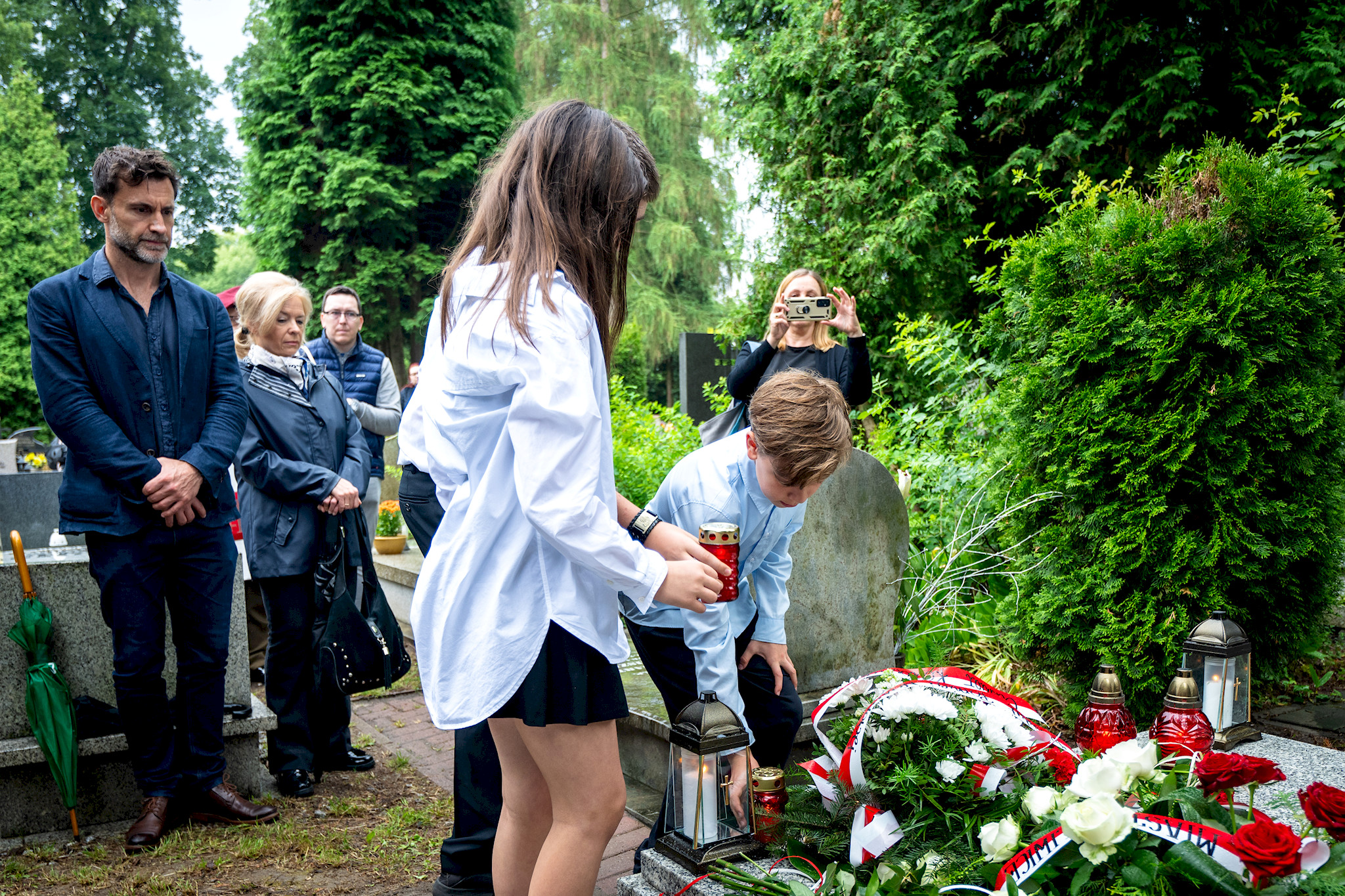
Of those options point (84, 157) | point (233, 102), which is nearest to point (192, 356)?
point (233, 102)

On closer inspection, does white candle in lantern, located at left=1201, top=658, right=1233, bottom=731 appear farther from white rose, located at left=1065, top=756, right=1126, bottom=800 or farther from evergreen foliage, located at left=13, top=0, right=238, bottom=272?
evergreen foliage, located at left=13, top=0, right=238, bottom=272

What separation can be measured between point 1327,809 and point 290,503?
3352 mm

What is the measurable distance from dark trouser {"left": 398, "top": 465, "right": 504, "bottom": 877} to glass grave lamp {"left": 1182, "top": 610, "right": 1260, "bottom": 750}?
83.2 inches

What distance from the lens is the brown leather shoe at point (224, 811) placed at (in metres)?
3.31

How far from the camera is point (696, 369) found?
1216 cm

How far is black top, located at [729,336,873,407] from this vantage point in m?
4.22

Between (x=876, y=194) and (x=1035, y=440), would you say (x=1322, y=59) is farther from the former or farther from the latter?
(x=1035, y=440)

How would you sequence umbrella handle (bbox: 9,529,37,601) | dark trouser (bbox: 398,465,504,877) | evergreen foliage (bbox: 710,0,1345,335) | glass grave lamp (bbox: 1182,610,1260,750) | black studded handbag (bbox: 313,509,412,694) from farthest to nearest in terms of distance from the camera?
evergreen foliage (bbox: 710,0,1345,335), black studded handbag (bbox: 313,509,412,694), umbrella handle (bbox: 9,529,37,601), glass grave lamp (bbox: 1182,610,1260,750), dark trouser (bbox: 398,465,504,877)

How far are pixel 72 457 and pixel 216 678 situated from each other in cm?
89

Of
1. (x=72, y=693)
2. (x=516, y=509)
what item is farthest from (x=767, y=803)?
(x=72, y=693)

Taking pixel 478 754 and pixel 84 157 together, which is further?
pixel 84 157

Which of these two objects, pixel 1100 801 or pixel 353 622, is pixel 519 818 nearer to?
pixel 1100 801

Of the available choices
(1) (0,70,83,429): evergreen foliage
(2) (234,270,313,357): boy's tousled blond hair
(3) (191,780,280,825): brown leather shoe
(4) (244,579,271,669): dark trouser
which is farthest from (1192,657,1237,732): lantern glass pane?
(1) (0,70,83,429): evergreen foliage

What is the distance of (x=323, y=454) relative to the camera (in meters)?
3.85
